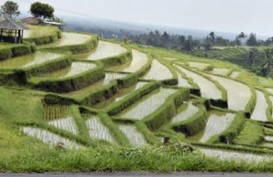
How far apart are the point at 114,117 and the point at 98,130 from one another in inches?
85.7

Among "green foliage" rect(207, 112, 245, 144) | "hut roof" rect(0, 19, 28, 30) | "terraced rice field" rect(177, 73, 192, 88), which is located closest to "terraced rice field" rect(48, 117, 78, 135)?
"green foliage" rect(207, 112, 245, 144)

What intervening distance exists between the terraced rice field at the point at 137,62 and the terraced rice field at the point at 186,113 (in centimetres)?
515

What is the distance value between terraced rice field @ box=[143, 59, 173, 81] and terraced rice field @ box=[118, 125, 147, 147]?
10508 mm

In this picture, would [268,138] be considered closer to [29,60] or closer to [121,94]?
[121,94]

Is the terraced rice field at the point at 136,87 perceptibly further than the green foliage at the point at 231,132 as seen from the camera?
Yes

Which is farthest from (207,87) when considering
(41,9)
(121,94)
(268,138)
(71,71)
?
(41,9)

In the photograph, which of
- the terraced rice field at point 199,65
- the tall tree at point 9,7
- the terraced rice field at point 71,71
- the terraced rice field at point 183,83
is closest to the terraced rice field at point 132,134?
the terraced rice field at point 71,71

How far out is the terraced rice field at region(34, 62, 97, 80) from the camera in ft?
70.4

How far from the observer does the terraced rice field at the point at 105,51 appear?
30.2m

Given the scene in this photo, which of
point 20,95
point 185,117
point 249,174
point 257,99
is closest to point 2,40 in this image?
point 20,95

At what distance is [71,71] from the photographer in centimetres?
2341

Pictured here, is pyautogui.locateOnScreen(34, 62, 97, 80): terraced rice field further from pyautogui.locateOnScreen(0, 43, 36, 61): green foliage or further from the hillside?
pyautogui.locateOnScreen(0, 43, 36, 61): green foliage

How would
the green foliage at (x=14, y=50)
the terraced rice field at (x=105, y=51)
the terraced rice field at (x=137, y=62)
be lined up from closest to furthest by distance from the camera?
the green foliage at (x=14, y=50) < the terraced rice field at (x=137, y=62) < the terraced rice field at (x=105, y=51)

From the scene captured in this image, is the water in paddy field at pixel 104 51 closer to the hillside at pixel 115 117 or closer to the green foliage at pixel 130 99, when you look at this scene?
the hillside at pixel 115 117
